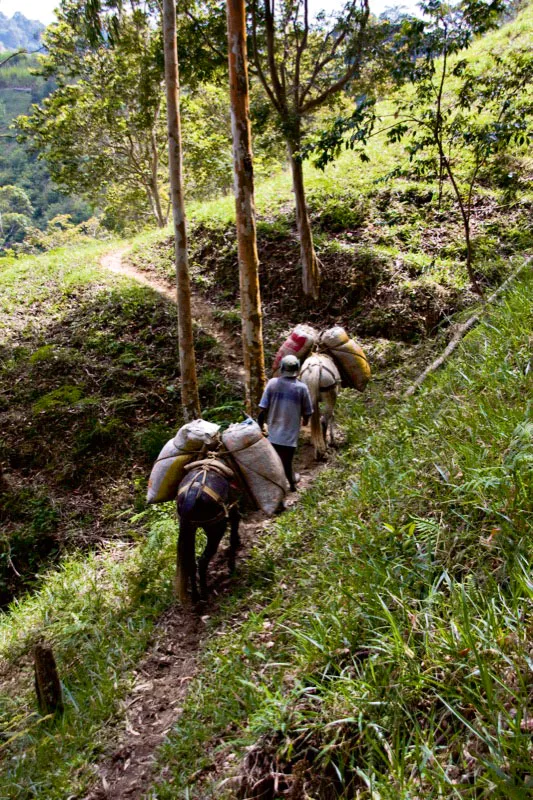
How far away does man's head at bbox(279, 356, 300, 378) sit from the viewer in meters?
6.73

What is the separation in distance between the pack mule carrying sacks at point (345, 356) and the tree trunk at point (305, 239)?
4298 millimetres

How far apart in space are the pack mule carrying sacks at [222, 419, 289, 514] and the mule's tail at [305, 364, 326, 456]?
6.83 feet

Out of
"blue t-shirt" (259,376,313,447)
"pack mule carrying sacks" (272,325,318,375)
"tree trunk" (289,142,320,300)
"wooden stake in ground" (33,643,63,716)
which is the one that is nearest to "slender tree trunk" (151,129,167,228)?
"tree trunk" (289,142,320,300)

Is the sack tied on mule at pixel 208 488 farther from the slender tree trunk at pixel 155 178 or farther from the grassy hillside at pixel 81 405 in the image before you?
the slender tree trunk at pixel 155 178

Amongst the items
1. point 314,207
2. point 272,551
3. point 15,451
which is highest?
point 314,207

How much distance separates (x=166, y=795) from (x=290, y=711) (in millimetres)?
1126

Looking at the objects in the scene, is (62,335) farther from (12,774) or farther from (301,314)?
(12,774)

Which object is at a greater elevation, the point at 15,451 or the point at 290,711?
the point at 290,711

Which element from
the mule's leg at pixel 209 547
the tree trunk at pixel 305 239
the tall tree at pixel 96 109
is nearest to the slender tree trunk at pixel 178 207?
the mule's leg at pixel 209 547

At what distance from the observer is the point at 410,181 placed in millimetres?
14742

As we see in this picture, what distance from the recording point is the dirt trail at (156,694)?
3613mm

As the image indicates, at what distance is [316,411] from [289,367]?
1.17 m

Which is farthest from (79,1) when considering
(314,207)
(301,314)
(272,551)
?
(272,551)

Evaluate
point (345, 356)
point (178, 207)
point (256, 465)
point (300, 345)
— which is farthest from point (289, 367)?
point (178, 207)
